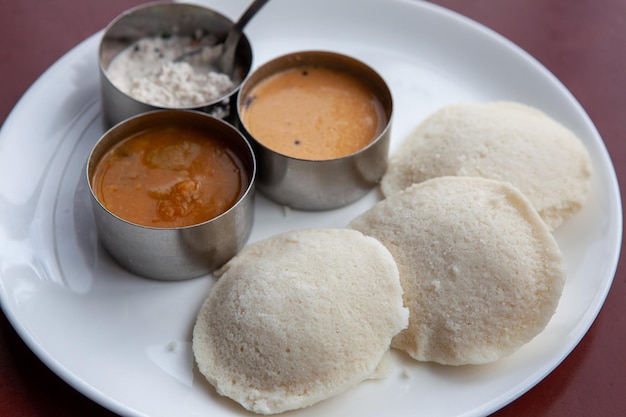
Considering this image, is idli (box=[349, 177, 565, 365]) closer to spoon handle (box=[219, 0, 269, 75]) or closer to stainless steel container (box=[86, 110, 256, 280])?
stainless steel container (box=[86, 110, 256, 280])

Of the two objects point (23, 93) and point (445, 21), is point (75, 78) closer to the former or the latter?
point (23, 93)

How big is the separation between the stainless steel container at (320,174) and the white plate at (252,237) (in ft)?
0.21

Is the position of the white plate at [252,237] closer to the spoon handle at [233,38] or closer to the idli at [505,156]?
the idli at [505,156]

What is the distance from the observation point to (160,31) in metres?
3.94

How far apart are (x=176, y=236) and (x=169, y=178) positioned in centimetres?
32

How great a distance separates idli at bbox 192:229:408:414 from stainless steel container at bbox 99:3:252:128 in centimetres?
101

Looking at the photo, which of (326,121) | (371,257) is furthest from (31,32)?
(371,257)

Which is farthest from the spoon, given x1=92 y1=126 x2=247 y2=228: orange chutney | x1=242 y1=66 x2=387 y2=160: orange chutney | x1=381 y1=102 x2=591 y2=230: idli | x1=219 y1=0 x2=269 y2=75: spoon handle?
x1=381 y1=102 x2=591 y2=230: idli

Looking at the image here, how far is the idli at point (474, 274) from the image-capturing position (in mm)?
2758

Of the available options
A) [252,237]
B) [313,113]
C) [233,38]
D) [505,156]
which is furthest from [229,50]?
[505,156]

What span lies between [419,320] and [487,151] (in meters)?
0.89

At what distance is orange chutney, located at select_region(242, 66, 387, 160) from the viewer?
3396mm

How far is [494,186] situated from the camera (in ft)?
10.0

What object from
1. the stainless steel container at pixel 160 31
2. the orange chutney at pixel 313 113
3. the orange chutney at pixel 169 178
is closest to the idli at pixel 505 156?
the orange chutney at pixel 313 113
